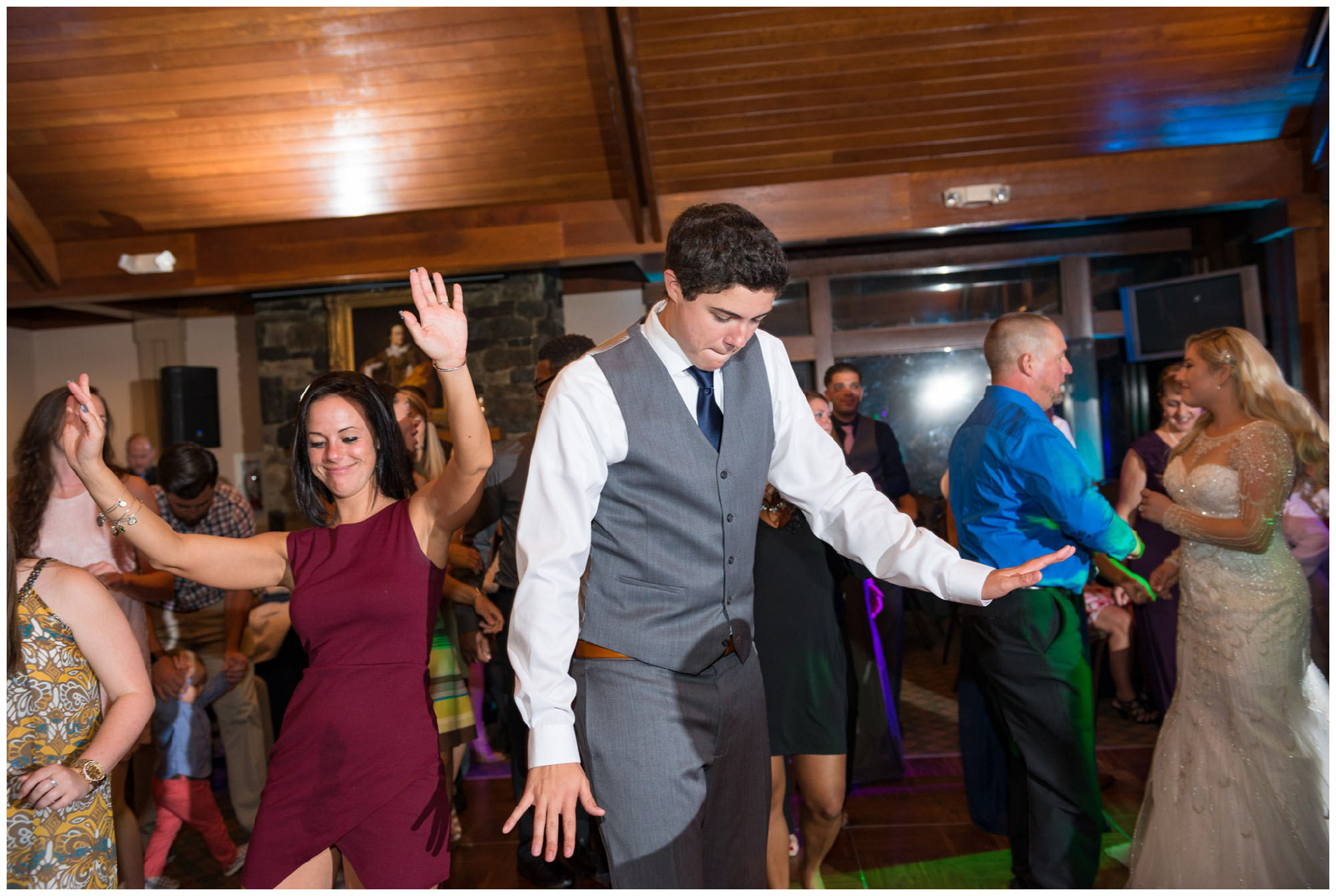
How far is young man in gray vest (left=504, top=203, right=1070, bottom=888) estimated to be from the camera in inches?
60.4

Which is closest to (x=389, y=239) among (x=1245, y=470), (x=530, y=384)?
(x=530, y=384)

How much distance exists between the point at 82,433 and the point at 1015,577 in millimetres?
1722

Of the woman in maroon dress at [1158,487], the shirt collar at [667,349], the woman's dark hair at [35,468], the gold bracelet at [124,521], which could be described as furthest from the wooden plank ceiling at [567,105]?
the gold bracelet at [124,521]

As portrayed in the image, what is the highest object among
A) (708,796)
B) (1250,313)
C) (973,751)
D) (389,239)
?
(389,239)

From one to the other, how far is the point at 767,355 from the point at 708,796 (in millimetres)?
804

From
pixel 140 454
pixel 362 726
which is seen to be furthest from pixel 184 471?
pixel 140 454

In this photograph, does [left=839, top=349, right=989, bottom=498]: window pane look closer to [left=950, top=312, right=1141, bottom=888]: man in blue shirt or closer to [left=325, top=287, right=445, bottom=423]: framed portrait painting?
[left=325, top=287, right=445, bottom=423]: framed portrait painting

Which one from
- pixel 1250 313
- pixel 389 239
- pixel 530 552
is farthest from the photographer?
pixel 389 239

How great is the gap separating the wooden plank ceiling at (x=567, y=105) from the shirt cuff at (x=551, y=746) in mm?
4218

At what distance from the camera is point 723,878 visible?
1.74 m

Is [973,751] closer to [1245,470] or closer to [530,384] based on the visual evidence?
[1245,470]

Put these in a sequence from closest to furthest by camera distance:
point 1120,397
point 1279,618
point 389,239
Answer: point 1279,618
point 389,239
point 1120,397

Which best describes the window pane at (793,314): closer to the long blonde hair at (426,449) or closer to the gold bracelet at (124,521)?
the long blonde hair at (426,449)

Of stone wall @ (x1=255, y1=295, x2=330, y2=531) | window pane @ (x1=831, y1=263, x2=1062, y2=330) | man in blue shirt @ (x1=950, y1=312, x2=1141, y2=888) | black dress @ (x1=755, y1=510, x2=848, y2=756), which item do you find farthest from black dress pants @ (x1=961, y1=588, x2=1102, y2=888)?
stone wall @ (x1=255, y1=295, x2=330, y2=531)
